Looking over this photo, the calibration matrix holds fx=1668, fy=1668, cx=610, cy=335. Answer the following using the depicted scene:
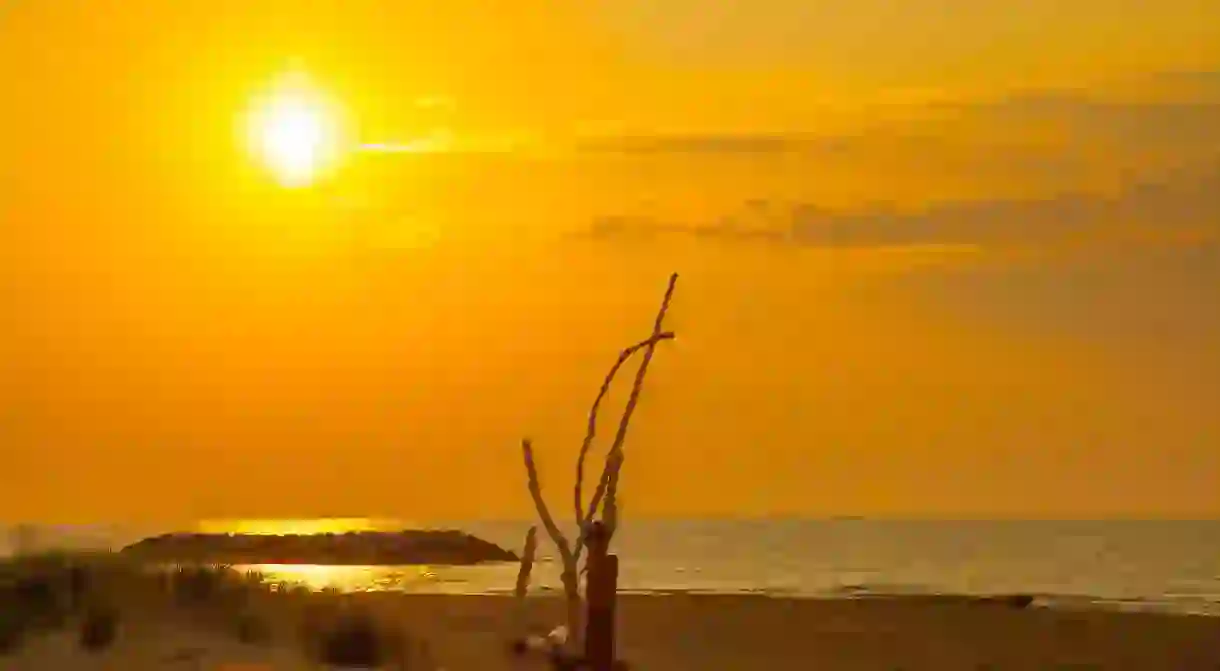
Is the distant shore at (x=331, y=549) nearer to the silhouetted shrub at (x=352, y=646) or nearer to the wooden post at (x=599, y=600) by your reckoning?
the silhouetted shrub at (x=352, y=646)

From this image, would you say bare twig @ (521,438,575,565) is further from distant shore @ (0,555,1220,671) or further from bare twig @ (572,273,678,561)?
distant shore @ (0,555,1220,671)

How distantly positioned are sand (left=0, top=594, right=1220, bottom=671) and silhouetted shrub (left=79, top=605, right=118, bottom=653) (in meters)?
0.17

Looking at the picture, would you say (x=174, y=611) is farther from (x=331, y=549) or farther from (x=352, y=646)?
(x=331, y=549)

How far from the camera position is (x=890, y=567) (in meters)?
46.6

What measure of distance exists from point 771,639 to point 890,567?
2559 cm

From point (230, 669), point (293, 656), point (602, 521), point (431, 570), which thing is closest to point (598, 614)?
point (602, 521)

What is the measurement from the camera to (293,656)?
16.0 metres

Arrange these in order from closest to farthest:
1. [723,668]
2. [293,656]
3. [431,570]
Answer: [293,656] → [723,668] → [431,570]

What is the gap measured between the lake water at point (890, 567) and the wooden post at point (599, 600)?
66.5 feet

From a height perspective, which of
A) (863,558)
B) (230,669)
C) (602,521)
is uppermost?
(863,558)

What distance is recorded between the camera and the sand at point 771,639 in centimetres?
1593

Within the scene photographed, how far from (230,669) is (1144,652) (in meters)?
12.0

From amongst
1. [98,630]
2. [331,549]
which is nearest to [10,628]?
[98,630]

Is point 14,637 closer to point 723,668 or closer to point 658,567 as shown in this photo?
point 723,668
